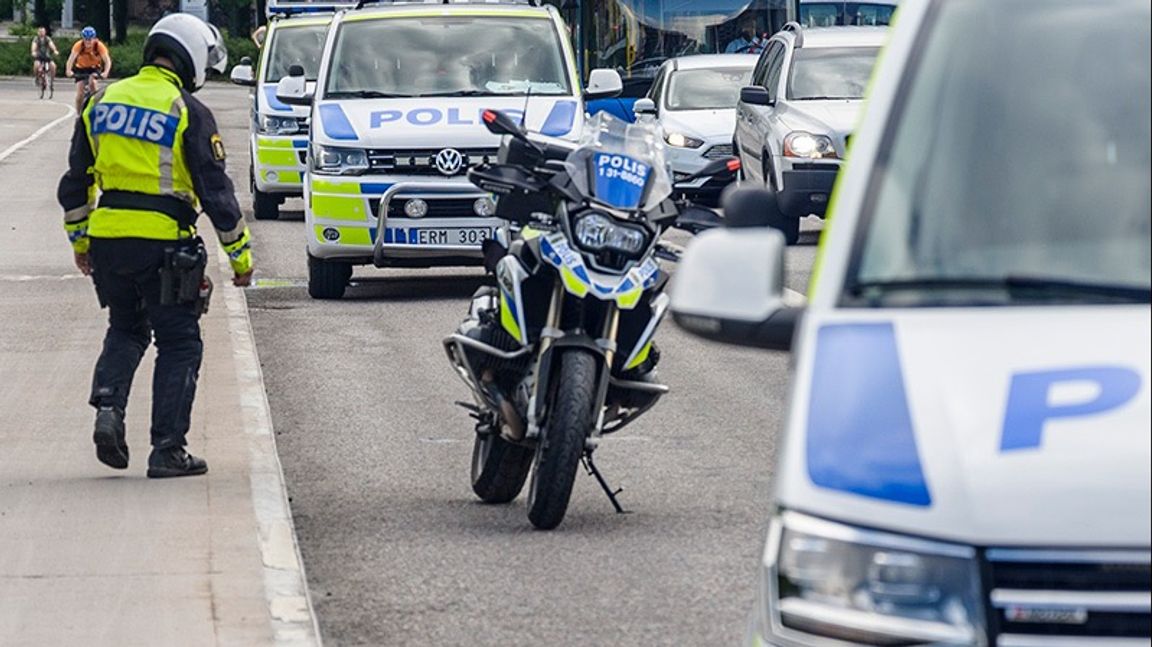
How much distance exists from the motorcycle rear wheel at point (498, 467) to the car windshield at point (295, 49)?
50.5 feet

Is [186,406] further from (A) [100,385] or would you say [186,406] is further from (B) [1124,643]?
(B) [1124,643]

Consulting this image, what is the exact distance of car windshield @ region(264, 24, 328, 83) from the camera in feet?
78.3

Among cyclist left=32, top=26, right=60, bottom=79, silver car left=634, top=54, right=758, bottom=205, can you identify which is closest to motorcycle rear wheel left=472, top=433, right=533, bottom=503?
silver car left=634, top=54, right=758, bottom=205

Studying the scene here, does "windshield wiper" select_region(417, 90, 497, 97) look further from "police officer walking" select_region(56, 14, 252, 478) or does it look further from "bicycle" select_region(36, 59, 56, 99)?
"bicycle" select_region(36, 59, 56, 99)

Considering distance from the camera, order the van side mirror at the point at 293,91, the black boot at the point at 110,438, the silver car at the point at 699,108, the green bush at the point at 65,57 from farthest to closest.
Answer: the green bush at the point at 65,57 < the silver car at the point at 699,108 < the van side mirror at the point at 293,91 < the black boot at the point at 110,438

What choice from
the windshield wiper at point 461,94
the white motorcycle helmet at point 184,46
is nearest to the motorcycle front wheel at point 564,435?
the white motorcycle helmet at point 184,46

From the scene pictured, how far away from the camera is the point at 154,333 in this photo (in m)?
9.21

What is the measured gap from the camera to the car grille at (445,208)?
50.5 ft

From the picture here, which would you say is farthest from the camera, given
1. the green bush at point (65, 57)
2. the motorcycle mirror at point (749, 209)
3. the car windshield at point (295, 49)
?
the green bush at point (65, 57)

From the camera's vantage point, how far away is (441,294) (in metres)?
16.3

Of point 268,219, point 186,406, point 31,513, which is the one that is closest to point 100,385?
point 186,406

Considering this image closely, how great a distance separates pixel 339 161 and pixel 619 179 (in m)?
7.73

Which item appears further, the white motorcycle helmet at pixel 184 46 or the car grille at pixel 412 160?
the car grille at pixel 412 160

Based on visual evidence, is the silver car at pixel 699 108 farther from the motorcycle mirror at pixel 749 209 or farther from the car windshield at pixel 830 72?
the motorcycle mirror at pixel 749 209
